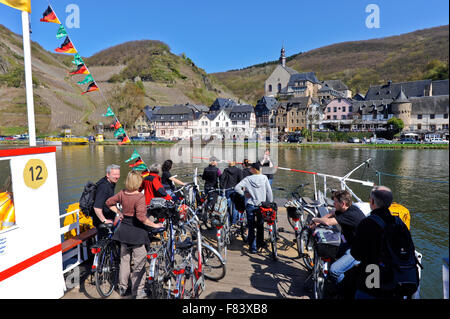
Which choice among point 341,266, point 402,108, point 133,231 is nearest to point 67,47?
point 133,231

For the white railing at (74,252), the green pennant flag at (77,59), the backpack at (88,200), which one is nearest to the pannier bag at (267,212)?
the backpack at (88,200)

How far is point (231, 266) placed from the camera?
4.96 meters

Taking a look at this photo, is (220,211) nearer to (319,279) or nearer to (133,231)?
(133,231)

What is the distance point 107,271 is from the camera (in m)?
4.16

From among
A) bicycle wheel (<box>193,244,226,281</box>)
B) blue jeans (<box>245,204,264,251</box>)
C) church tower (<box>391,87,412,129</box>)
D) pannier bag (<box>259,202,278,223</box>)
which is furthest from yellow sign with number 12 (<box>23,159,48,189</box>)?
Answer: church tower (<box>391,87,412,129</box>)

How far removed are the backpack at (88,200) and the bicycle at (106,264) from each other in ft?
1.17

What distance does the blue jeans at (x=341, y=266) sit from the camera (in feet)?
10.7

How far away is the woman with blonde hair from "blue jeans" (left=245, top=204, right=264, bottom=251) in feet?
6.84

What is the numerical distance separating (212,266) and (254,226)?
1349 millimetres

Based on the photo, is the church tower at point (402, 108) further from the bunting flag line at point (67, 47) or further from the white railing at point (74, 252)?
the white railing at point (74, 252)

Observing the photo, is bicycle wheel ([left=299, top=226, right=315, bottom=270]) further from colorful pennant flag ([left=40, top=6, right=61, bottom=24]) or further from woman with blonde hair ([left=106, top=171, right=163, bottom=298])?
colorful pennant flag ([left=40, top=6, right=61, bottom=24])

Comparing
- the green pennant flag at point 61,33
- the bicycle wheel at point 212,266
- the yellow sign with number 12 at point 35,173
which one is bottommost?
the bicycle wheel at point 212,266

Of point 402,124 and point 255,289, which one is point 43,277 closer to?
point 255,289

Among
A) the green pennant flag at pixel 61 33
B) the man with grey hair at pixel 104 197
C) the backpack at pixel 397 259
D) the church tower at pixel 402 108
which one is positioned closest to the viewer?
the backpack at pixel 397 259
